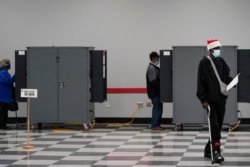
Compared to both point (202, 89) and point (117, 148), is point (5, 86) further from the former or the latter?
point (202, 89)

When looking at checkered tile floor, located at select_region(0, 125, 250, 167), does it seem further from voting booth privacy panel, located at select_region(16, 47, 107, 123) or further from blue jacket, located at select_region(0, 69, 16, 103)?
blue jacket, located at select_region(0, 69, 16, 103)

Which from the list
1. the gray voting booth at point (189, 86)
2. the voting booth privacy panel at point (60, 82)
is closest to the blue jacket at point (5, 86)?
the voting booth privacy panel at point (60, 82)

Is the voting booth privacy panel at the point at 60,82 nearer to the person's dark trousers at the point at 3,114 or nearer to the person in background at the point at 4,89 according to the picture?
the person in background at the point at 4,89

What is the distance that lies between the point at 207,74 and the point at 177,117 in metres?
5.15

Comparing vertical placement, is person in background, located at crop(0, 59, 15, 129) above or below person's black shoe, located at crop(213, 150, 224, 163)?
above

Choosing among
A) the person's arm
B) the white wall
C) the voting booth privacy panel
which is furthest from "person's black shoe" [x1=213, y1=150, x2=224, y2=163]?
the white wall

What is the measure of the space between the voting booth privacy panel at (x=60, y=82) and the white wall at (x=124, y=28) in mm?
1598

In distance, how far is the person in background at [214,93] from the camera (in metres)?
9.12

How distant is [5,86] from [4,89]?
0.08 meters

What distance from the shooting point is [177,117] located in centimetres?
1436

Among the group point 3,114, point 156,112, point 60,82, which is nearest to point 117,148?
point 156,112

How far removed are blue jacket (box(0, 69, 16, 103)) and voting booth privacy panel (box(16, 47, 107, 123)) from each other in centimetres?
58

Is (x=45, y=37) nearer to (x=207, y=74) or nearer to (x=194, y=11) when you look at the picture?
(x=194, y=11)

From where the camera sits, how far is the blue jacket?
1500cm
